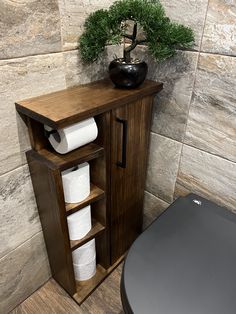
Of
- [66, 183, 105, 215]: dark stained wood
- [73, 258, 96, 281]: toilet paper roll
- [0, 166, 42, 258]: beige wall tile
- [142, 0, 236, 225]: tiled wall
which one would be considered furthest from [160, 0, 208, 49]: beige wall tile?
[73, 258, 96, 281]: toilet paper roll

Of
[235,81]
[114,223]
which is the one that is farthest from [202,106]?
[114,223]

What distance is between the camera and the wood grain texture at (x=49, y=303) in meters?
1.04

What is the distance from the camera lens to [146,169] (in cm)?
112

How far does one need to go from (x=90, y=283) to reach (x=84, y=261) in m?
0.14

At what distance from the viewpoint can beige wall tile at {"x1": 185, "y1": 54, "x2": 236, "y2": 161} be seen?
766mm

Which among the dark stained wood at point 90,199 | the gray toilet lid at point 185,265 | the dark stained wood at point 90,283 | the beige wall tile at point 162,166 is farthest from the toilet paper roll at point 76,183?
the dark stained wood at point 90,283

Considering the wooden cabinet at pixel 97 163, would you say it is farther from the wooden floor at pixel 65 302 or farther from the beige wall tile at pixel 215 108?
the beige wall tile at pixel 215 108

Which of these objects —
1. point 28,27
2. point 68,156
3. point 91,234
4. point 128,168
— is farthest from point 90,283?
point 28,27

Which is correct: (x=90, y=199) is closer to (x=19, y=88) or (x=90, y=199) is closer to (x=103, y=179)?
(x=103, y=179)

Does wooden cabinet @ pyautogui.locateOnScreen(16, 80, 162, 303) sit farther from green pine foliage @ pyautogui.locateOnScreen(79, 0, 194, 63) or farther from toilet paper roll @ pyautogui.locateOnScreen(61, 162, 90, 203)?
green pine foliage @ pyautogui.locateOnScreen(79, 0, 194, 63)

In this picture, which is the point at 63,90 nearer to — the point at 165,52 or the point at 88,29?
the point at 88,29

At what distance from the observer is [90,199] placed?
885 mm

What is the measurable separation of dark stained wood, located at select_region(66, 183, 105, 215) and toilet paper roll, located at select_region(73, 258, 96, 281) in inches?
14.1

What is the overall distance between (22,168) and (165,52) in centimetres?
58
